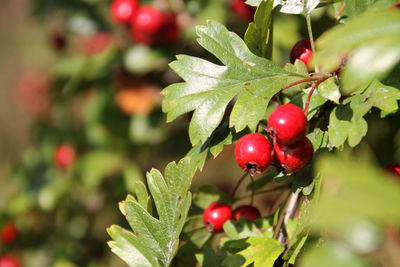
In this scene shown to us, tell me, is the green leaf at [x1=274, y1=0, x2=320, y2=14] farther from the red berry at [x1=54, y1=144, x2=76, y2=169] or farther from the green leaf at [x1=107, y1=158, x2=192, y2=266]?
the red berry at [x1=54, y1=144, x2=76, y2=169]

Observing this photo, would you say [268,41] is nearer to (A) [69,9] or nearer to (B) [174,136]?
(B) [174,136]

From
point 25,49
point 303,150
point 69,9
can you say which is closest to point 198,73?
point 303,150

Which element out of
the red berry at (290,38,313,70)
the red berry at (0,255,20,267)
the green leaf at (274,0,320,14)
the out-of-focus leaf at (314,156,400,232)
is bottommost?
the red berry at (0,255,20,267)

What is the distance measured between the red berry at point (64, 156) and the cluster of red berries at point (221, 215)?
4.28ft

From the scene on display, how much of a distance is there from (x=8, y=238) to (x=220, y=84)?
5.00ft

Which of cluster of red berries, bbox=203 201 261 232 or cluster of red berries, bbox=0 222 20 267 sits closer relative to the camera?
cluster of red berries, bbox=203 201 261 232

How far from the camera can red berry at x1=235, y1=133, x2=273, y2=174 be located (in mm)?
798

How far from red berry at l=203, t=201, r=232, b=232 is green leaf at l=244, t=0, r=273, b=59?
0.37 meters

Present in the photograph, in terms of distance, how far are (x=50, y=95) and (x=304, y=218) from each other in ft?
6.37

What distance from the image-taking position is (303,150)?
78 centimetres

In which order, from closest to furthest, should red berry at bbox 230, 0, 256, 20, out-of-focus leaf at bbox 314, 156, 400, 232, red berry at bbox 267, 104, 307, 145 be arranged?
out-of-focus leaf at bbox 314, 156, 400, 232
red berry at bbox 267, 104, 307, 145
red berry at bbox 230, 0, 256, 20

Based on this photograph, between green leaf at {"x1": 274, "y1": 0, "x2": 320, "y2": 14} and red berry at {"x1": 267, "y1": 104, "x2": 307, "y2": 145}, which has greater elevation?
green leaf at {"x1": 274, "y1": 0, "x2": 320, "y2": 14}

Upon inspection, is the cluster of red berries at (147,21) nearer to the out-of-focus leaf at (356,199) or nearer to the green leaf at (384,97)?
the green leaf at (384,97)

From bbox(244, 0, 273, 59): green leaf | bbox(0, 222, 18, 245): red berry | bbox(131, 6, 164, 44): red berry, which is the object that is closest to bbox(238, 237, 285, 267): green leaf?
bbox(244, 0, 273, 59): green leaf
